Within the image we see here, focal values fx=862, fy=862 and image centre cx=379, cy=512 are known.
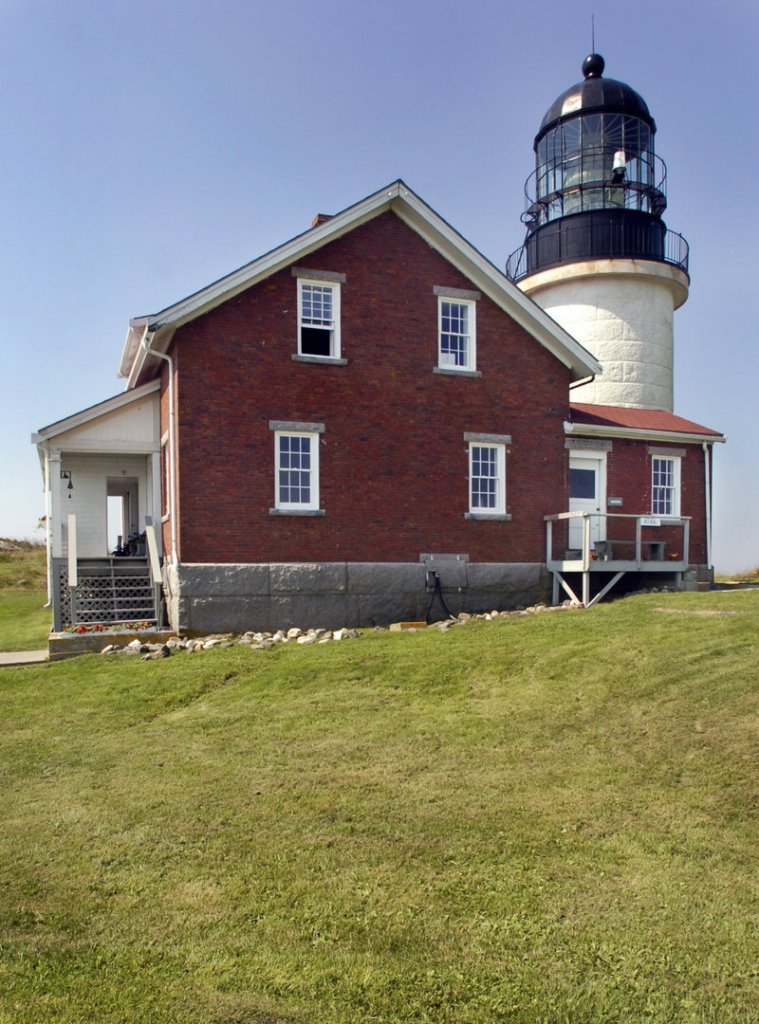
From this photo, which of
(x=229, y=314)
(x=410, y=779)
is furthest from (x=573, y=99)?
(x=410, y=779)

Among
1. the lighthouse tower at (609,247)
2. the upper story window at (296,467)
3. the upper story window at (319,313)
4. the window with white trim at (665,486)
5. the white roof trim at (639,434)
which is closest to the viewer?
A: the upper story window at (296,467)

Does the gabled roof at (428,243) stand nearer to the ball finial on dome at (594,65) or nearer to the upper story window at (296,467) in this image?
the upper story window at (296,467)

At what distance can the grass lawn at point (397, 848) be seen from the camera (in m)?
4.39

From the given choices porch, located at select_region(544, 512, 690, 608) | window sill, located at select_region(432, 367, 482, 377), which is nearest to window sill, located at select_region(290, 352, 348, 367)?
window sill, located at select_region(432, 367, 482, 377)

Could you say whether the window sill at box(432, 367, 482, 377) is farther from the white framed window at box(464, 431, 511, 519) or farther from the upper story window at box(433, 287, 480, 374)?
the white framed window at box(464, 431, 511, 519)

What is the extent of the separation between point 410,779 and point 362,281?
11.3 meters

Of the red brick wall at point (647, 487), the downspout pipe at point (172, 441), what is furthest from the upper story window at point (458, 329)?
the downspout pipe at point (172, 441)

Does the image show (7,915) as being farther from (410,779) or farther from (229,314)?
(229,314)

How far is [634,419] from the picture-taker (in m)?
19.9

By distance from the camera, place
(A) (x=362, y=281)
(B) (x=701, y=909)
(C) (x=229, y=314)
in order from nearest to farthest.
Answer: (B) (x=701, y=909), (C) (x=229, y=314), (A) (x=362, y=281)

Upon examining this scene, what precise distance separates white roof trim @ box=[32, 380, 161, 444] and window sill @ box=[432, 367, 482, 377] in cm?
542

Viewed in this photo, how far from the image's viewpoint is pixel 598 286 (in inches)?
904

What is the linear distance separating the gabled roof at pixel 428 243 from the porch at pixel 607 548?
327 centimetres

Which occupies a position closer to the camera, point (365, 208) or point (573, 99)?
point (365, 208)
